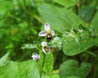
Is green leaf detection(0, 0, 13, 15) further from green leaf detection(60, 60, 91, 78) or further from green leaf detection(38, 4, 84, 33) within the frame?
green leaf detection(60, 60, 91, 78)

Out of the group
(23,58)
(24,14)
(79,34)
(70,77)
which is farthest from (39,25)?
(79,34)

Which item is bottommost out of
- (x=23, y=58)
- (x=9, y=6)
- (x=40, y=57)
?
(x=23, y=58)

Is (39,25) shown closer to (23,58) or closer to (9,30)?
(9,30)

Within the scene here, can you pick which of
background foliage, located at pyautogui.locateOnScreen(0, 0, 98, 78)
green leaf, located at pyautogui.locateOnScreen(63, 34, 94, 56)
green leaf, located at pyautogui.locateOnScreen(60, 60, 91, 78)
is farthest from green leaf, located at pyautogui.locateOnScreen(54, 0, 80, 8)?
green leaf, located at pyautogui.locateOnScreen(63, 34, 94, 56)

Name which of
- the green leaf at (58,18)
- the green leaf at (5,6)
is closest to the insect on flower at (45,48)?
the green leaf at (58,18)

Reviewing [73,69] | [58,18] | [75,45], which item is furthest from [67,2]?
[75,45]

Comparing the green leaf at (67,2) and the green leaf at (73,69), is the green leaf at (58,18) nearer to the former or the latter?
the green leaf at (67,2)
